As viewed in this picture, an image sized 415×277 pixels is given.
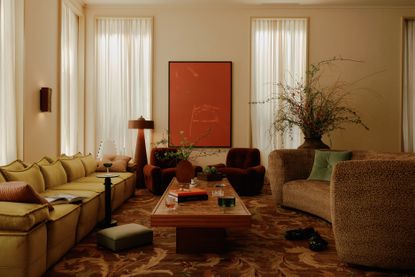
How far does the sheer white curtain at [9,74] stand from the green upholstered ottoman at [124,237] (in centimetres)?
179

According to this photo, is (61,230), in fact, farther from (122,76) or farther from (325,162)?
(122,76)

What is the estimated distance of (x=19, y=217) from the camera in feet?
7.30

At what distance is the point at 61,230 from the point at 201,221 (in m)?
1.12

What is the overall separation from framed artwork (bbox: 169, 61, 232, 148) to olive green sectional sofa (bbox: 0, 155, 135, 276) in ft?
6.14

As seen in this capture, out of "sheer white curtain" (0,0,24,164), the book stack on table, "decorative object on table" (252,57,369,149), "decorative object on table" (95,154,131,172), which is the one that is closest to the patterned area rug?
the book stack on table

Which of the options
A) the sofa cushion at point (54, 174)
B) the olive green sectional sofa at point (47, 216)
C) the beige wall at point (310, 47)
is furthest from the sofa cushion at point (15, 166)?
the beige wall at point (310, 47)

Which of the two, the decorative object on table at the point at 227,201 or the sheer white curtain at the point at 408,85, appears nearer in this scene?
the decorative object on table at the point at 227,201

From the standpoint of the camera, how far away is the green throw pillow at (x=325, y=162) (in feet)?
14.6

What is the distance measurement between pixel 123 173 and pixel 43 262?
2.82 metres

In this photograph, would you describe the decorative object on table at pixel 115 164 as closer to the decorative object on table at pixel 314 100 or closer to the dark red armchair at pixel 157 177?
the dark red armchair at pixel 157 177

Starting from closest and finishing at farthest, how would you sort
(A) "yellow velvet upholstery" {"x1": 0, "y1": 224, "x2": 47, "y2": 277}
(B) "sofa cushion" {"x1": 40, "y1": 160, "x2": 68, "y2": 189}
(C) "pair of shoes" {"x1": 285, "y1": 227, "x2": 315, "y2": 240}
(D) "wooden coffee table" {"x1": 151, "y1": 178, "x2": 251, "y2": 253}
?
(A) "yellow velvet upholstery" {"x1": 0, "y1": 224, "x2": 47, "y2": 277} → (D) "wooden coffee table" {"x1": 151, "y1": 178, "x2": 251, "y2": 253} → (C) "pair of shoes" {"x1": 285, "y1": 227, "x2": 315, "y2": 240} → (B) "sofa cushion" {"x1": 40, "y1": 160, "x2": 68, "y2": 189}

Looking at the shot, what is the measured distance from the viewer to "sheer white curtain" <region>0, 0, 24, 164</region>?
3971mm

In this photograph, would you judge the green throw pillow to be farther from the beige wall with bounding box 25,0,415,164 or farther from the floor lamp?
the floor lamp

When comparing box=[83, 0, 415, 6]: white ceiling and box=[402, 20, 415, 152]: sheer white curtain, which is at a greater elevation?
box=[83, 0, 415, 6]: white ceiling
